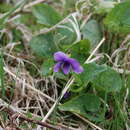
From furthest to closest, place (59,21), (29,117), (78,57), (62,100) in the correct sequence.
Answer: (59,21)
(78,57)
(62,100)
(29,117)

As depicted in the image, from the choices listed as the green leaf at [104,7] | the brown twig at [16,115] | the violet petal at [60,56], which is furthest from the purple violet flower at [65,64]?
the green leaf at [104,7]

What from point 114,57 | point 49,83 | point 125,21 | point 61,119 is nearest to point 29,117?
point 61,119

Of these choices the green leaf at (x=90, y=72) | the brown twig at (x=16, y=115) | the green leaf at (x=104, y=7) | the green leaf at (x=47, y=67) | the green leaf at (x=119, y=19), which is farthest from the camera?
the green leaf at (x=104, y=7)

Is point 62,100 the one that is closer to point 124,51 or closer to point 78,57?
point 78,57

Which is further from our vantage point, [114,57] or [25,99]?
[114,57]

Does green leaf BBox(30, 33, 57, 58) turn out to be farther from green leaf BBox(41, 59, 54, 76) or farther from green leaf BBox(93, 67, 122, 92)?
green leaf BBox(93, 67, 122, 92)

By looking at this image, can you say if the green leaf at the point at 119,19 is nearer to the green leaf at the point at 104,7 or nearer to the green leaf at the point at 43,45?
the green leaf at the point at 104,7

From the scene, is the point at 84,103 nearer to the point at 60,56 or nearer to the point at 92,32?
the point at 60,56
